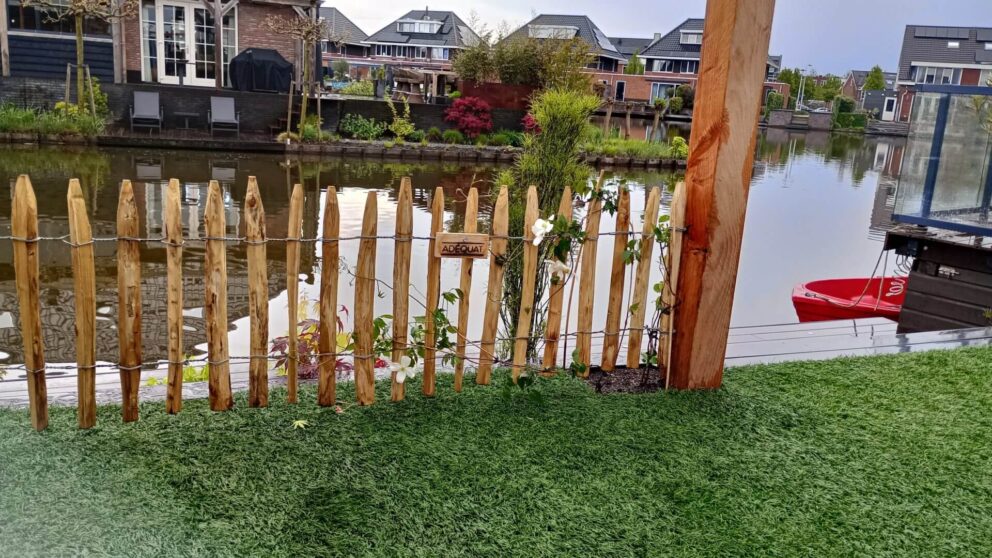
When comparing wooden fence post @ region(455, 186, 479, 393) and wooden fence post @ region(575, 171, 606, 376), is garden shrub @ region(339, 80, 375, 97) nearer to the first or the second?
wooden fence post @ region(575, 171, 606, 376)

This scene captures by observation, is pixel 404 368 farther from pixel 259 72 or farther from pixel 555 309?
pixel 259 72

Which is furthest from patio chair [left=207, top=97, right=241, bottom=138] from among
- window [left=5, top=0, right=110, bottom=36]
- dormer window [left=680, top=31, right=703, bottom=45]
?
dormer window [left=680, top=31, right=703, bottom=45]

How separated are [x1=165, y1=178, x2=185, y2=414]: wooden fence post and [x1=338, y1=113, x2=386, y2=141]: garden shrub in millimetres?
17750

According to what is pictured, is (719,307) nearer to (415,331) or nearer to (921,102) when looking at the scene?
(415,331)

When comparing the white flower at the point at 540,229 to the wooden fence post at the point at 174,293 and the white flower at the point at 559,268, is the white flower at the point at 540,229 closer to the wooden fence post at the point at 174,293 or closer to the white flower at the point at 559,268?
the white flower at the point at 559,268

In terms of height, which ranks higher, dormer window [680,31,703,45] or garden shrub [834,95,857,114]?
dormer window [680,31,703,45]

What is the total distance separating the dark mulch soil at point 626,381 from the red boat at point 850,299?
140 inches

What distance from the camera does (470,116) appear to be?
21.7m

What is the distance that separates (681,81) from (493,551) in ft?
181

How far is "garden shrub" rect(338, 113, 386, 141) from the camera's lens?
2058cm

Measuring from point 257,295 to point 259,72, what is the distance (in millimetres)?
19111

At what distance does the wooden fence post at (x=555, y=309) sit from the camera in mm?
3602

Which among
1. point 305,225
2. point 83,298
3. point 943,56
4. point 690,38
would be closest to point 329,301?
point 83,298

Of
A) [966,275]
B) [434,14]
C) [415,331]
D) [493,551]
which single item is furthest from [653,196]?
[434,14]
